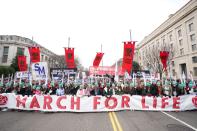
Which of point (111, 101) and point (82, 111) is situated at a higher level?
point (111, 101)

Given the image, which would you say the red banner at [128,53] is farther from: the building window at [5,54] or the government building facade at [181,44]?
the building window at [5,54]

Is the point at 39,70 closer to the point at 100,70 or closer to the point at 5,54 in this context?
the point at 100,70

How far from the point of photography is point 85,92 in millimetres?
11875

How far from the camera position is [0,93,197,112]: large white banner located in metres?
8.72

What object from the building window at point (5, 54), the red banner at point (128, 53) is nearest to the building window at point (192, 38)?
the red banner at point (128, 53)

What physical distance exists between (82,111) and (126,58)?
7.50 m

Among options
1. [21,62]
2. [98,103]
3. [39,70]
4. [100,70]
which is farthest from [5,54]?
[98,103]

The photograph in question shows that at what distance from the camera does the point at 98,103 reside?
8828 millimetres

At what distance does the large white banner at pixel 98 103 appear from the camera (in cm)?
872

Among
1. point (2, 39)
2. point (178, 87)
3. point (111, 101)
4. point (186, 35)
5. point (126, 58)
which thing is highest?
point (2, 39)

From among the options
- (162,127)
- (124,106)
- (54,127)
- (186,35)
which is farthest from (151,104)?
(186,35)

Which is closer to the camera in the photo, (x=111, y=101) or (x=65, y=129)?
(x=65, y=129)

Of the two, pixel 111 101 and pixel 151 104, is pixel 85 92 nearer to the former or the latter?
pixel 111 101

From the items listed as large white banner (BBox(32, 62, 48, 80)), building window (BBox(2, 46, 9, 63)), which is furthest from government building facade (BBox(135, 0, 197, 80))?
building window (BBox(2, 46, 9, 63))
